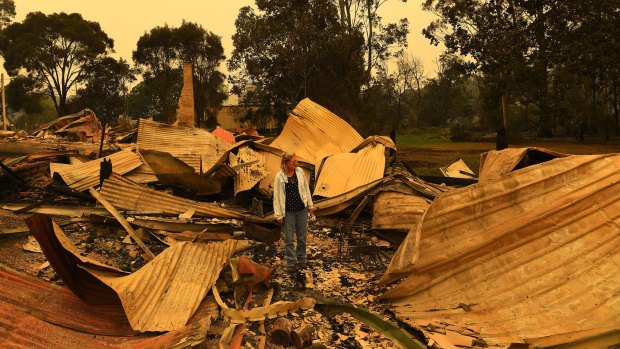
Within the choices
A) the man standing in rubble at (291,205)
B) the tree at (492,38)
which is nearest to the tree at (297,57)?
the tree at (492,38)

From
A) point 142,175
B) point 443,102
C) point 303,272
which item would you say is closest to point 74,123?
point 142,175

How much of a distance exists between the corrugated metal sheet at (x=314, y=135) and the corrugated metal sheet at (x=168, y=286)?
554 centimetres

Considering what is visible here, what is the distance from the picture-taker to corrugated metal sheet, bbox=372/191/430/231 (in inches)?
232

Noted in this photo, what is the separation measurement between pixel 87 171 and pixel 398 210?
524 centimetres

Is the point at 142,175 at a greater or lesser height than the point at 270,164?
lesser

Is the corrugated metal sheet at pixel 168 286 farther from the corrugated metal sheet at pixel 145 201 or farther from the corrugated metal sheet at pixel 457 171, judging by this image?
the corrugated metal sheet at pixel 457 171

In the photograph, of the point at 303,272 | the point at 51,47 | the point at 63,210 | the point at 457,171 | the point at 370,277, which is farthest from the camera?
the point at 51,47

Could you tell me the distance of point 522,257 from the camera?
385 cm

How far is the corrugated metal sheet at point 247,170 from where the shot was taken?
7.91 metres

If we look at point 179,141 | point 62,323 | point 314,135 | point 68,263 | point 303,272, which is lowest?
point 303,272

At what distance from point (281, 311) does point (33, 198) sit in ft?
17.2

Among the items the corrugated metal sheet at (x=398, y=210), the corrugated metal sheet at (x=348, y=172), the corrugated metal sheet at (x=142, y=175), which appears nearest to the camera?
the corrugated metal sheet at (x=398, y=210)

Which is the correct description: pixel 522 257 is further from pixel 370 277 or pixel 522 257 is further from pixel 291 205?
pixel 291 205

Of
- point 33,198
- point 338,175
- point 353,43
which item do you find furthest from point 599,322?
point 353,43
